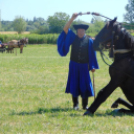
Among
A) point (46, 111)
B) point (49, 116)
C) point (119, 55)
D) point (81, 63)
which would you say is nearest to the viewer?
point (119, 55)

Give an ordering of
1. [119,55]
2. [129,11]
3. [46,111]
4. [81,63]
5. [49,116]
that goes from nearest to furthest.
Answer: [119,55]
[49,116]
[46,111]
[81,63]
[129,11]

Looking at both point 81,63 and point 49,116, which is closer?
point 49,116

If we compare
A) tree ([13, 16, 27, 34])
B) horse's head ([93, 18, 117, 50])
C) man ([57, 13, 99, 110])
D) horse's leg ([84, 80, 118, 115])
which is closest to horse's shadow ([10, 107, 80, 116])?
man ([57, 13, 99, 110])

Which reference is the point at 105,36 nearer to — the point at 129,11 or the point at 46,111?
the point at 46,111

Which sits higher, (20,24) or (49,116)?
(20,24)

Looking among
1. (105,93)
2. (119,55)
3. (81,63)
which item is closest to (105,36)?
(119,55)

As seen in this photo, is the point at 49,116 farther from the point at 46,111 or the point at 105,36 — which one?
the point at 105,36

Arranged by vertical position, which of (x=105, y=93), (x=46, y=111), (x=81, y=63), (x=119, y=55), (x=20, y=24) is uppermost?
(x=119, y=55)

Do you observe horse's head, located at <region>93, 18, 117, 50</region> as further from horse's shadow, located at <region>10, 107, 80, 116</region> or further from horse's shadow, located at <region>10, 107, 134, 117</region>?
horse's shadow, located at <region>10, 107, 80, 116</region>

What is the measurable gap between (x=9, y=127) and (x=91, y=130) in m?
1.48

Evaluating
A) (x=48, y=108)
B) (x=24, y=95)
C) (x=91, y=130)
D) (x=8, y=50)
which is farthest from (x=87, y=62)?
(x=8, y=50)

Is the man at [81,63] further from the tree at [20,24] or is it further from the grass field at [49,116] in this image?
the tree at [20,24]

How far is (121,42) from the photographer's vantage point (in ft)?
19.5

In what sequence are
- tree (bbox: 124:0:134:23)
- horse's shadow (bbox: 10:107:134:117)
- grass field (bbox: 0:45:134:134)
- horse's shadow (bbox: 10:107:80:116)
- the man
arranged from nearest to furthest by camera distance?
grass field (bbox: 0:45:134:134)
horse's shadow (bbox: 10:107:134:117)
horse's shadow (bbox: 10:107:80:116)
the man
tree (bbox: 124:0:134:23)
